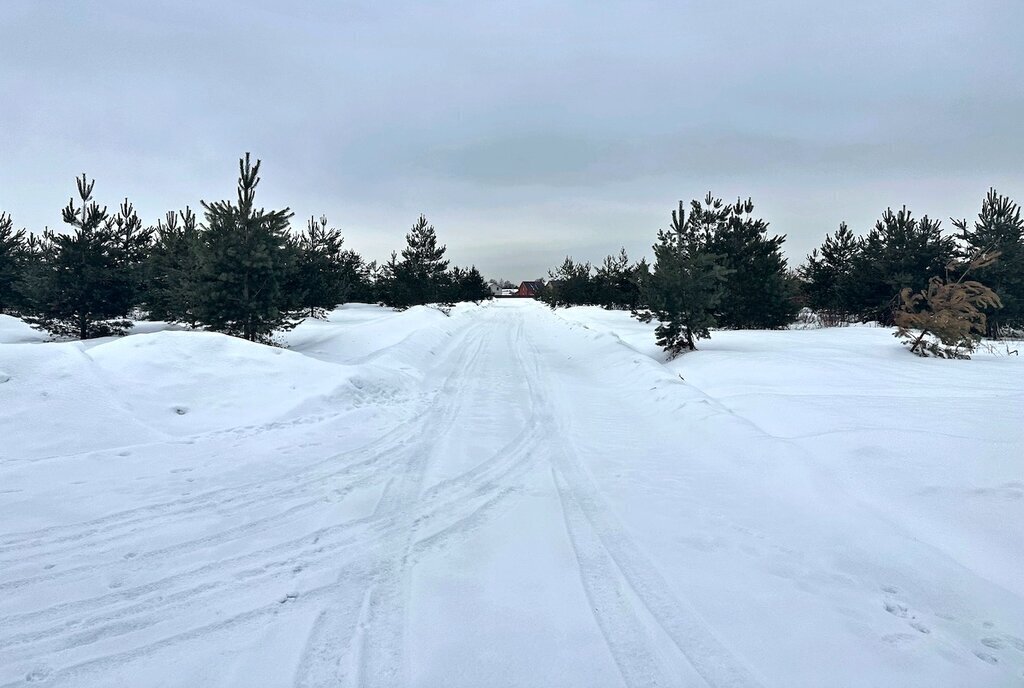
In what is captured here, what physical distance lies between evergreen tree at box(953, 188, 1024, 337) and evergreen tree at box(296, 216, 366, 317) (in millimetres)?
27163

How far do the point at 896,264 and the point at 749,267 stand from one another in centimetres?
658

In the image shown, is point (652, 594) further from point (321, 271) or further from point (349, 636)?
point (321, 271)

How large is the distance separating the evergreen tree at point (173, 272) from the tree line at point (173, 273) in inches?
1.9

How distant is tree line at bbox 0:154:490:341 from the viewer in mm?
12961

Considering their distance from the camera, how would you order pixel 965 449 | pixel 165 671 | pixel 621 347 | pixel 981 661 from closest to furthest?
1. pixel 165 671
2. pixel 981 661
3. pixel 965 449
4. pixel 621 347

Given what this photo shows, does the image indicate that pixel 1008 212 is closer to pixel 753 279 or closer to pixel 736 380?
pixel 753 279

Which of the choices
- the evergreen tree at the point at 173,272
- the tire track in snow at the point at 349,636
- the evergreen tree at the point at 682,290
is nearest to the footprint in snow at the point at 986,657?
the tire track in snow at the point at 349,636

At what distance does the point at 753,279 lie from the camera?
22719mm

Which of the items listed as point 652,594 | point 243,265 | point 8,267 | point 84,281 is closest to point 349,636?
point 652,594

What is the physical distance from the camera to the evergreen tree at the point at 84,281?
17.2 m

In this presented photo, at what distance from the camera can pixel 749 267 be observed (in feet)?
74.8

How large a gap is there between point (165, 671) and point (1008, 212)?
32.0 m

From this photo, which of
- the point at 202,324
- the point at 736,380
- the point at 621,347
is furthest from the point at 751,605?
the point at 202,324

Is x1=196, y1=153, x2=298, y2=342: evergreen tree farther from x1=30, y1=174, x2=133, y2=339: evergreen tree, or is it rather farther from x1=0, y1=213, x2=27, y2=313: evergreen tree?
x1=0, y1=213, x2=27, y2=313: evergreen tree
